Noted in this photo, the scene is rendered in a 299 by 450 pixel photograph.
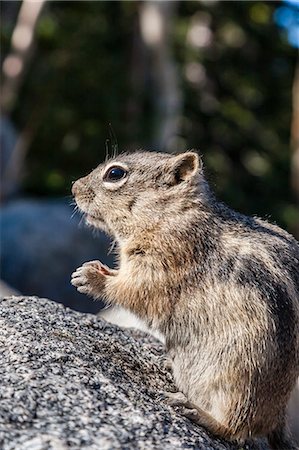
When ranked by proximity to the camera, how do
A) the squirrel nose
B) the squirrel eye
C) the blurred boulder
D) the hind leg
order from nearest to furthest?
1. the hind leg
2. the squirrel eye
3. the squirrel nose
4. the blurred boulder

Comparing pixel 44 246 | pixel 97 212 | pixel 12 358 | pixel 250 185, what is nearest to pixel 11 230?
pixel 44 246

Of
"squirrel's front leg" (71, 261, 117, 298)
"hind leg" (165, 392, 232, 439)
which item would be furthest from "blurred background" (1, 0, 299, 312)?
"hind leg" (165, 392, 232, 439)

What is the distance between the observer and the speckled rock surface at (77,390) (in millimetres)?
4441

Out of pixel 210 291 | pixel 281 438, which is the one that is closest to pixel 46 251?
pixel 281 438

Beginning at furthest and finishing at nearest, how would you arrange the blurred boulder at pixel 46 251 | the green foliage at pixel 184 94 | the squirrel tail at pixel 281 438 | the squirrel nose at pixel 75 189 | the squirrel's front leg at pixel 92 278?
the green foliage at pixel 184 94, the blurred boulder at pixel 46 251, the squirrel nose at pixel 75 189, the squirrel's front leg at pixel 92 278, the squirrel tail at pixel 281 438

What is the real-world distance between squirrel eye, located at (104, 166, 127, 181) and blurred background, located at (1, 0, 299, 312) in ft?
30.4

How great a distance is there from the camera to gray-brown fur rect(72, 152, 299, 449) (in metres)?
5.32

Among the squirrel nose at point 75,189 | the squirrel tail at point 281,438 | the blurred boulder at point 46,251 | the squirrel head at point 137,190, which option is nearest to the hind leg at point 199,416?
the squirrel tail at point 281,438

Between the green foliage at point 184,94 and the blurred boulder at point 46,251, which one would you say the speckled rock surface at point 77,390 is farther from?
the green foliage at point 184,94

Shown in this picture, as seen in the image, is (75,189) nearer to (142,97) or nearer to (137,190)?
(137,190)

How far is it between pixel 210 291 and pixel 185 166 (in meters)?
0.97

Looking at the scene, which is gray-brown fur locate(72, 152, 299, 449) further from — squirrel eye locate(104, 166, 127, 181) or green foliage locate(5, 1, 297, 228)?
green foliage locate(5, 1, 297, 228)

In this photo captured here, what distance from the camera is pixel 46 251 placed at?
49.8 feet

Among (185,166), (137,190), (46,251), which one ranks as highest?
(185,166)
